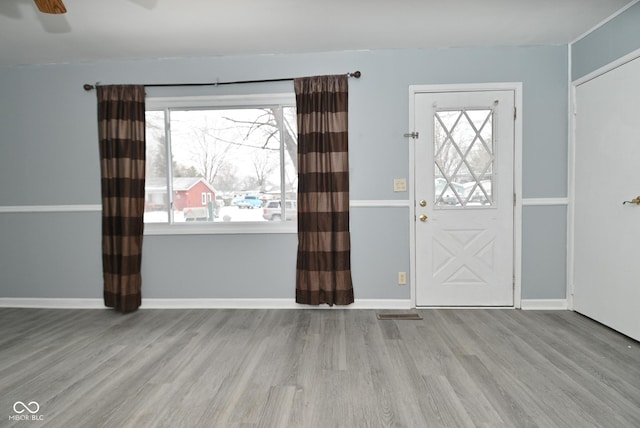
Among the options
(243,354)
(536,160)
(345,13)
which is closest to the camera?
(243,354)

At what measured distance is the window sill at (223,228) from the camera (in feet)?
11.3

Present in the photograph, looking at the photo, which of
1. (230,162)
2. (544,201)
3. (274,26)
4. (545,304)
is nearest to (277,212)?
(230,162)

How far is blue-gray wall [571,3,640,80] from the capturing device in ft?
8.34

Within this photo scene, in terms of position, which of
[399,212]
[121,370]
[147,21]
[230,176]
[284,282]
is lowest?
[121,370]

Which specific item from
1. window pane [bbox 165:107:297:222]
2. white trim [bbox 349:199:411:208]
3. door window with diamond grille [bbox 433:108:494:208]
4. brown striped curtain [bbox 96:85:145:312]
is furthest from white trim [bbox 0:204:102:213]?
door window with diamond grille [bbox 433:108:494:208]

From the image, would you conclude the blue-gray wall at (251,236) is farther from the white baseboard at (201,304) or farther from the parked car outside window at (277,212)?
the parked car outside window at (277,212)

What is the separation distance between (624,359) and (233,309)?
3048 mm

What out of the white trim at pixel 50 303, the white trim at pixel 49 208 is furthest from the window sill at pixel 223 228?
the white trim at pixel 50 303

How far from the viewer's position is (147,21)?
8.96 feet

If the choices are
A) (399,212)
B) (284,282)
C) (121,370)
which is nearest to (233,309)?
(284,282)

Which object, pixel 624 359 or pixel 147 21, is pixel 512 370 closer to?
pixel 624 359

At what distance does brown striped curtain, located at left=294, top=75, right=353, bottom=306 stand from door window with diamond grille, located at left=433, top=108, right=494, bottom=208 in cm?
88

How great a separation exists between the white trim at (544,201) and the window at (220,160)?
217cm

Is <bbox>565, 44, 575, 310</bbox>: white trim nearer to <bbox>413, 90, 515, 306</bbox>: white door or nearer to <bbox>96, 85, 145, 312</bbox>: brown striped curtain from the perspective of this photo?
<bbox>413, 90, 515, 306</bbox>: white door
